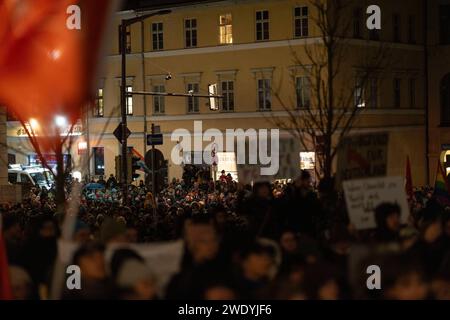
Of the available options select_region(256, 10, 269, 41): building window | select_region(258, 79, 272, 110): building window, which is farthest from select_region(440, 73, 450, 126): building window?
select_region(256, 10, 269, 41): building window

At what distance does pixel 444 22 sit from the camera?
1606 inches

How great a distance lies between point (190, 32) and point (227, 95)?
381cm

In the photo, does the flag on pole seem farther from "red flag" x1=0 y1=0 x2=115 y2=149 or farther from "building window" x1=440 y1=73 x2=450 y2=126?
"building window" x1=440 y1=73 x2=450 y2=126

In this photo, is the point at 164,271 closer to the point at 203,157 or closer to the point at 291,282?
the point at 291,282

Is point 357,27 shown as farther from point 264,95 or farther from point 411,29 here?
point 264,95

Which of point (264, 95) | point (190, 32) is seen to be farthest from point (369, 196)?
point (190, 32)

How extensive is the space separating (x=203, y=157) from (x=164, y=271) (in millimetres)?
31809

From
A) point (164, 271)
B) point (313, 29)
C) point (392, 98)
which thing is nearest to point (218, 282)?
point (164, 271)

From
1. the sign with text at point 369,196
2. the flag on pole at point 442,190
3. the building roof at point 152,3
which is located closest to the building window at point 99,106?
the building roof at point 152,3

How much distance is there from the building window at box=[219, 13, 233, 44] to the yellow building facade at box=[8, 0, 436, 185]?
0.05 meters

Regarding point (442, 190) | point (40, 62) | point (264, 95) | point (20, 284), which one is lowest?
point (20, 284)

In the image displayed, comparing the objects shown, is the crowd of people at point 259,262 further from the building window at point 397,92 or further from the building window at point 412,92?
the building window at point 412,92

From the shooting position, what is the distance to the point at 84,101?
858 inches

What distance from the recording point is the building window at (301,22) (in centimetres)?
3778
